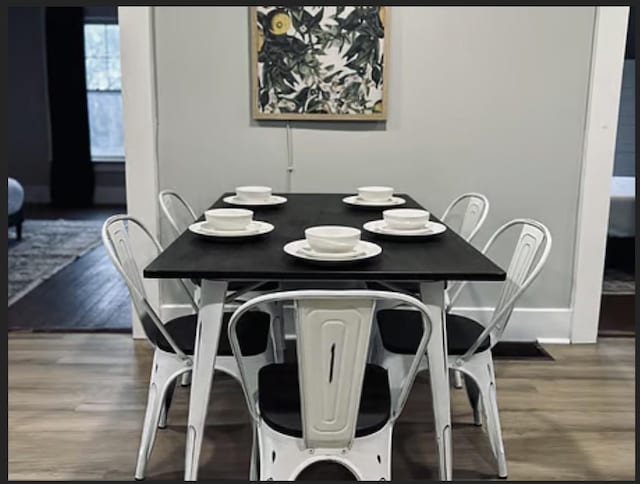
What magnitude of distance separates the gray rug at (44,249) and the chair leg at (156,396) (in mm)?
2051

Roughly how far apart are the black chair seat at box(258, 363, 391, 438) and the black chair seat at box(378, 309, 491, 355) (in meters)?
0.15

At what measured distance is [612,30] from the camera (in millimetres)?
2891

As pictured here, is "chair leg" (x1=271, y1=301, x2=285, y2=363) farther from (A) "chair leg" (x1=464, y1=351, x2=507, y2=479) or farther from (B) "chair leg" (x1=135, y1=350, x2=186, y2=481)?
(A) "chair leg" (x1=464, y1=351, x2=507, y2=479)

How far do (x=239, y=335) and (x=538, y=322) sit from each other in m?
1.79

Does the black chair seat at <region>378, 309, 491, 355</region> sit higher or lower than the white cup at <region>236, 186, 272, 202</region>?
lower

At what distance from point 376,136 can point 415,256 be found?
1.37 metres

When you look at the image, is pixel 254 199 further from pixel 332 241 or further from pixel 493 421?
pixel 493 421

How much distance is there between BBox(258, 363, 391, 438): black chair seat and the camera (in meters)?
1.57

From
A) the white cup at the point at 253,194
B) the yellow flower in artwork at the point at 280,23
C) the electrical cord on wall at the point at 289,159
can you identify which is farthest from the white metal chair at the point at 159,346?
the yellow flower in artwork at the point at 280,23

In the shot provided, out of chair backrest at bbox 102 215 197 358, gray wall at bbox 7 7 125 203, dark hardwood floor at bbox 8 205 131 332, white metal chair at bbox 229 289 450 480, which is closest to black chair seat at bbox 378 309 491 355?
white metal chair at bbox 229 289 450 480

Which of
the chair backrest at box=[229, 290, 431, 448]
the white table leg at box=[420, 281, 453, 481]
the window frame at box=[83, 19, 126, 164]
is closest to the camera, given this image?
the chair backrest at box=[229, 290, 431, 448]

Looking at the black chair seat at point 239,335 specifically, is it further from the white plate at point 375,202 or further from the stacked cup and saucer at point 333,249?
the white plate at point 375,202

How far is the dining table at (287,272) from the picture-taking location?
1601 mm

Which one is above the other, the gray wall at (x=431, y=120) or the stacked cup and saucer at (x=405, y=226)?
the gray wall at (x=431, y=120)
